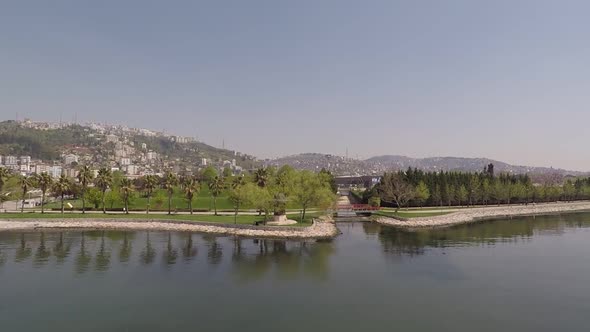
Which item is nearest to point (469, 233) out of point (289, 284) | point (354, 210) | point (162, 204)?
point (354, 210)

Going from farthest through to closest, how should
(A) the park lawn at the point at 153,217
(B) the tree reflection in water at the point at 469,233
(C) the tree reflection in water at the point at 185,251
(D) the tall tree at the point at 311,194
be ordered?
(D) the tall tree at the point at 311,194 → (A) the park lawn at the point at 153,217 → (B) the tree reflection in water at the point at 469,233 → (C) the tree reflection in water at the point at 185,251

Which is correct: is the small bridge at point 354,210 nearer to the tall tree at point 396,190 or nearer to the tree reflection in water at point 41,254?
the tall tree at point 396,190

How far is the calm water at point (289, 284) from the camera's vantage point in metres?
31.3

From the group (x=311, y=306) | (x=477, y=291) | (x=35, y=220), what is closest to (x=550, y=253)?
(x=477, y=291)

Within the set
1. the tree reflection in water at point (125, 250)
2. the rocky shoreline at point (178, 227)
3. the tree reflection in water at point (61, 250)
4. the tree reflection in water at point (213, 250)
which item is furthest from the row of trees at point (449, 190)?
the tree reflection in water at point (61, 250)

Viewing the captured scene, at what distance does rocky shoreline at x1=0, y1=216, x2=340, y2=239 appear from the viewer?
7031 centimetres

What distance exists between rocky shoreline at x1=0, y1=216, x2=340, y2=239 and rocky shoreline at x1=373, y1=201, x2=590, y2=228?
1850cm

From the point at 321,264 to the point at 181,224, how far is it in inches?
1468

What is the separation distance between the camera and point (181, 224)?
77.4 metres

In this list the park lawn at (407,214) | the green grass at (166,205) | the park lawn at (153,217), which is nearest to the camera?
the park lawn at (153,217)

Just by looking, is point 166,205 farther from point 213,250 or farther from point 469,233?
point 469,233

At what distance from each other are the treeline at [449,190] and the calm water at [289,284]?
1589 inches

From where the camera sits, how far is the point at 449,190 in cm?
11581

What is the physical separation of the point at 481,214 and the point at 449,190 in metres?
12.6
